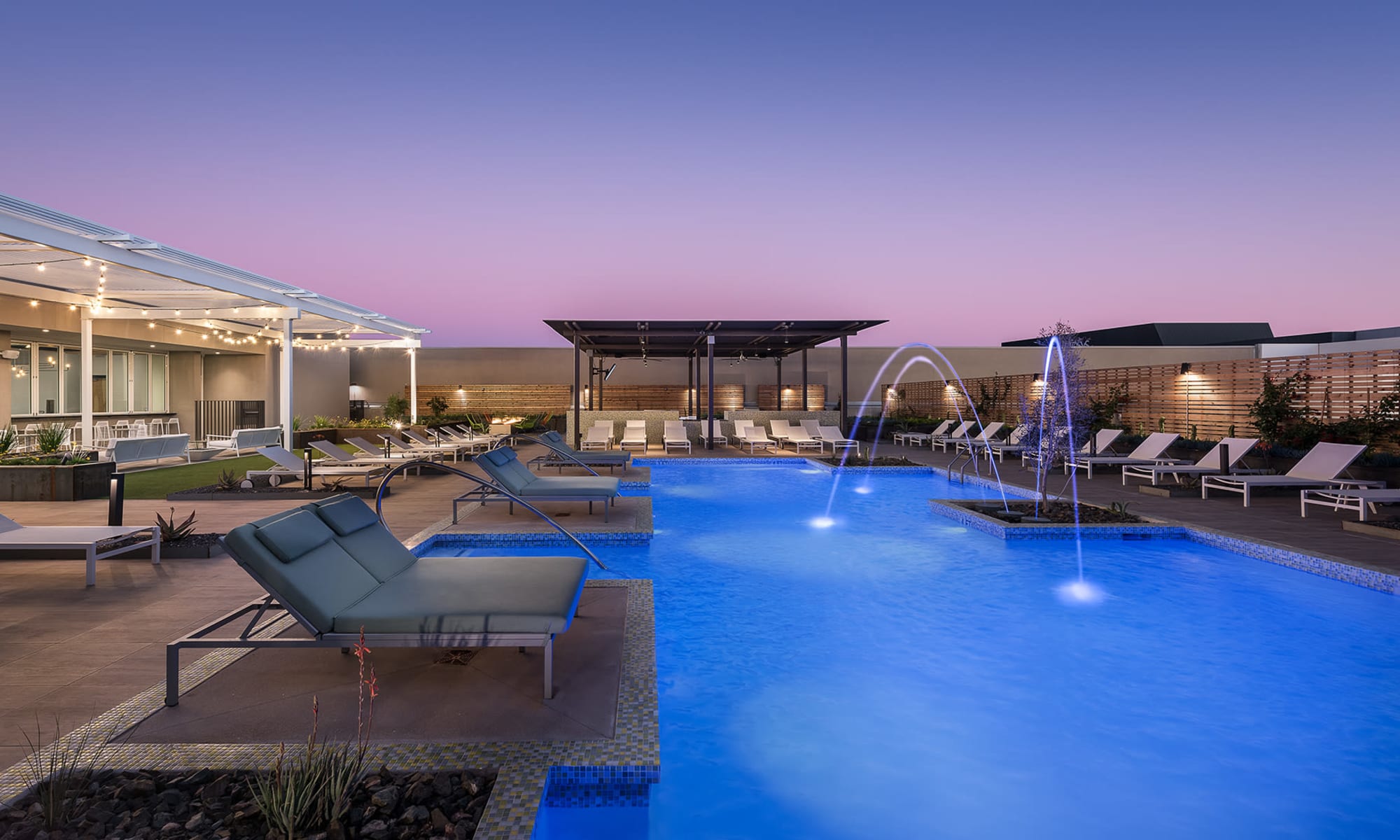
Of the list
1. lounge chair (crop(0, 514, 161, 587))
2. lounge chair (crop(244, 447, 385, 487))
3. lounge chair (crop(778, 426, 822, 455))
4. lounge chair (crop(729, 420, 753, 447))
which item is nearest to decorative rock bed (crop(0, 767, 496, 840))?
lounge chair (crop(0, 514, 161, 587))

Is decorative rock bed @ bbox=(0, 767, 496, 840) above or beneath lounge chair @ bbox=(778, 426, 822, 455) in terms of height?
beneath

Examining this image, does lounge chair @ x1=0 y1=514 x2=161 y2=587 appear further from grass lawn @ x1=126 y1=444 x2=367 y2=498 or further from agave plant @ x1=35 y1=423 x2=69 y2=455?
agave plant @ x1=35 y1=423 x2=69 y2=455

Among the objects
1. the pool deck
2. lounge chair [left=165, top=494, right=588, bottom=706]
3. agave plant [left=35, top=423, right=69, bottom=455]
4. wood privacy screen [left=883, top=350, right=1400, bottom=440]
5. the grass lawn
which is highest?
wood privacy screen [left=883, top=350, right=1400, bottom=440]

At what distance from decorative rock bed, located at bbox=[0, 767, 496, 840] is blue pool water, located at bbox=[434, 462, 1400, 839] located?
386mm

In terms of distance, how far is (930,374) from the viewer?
26.4m

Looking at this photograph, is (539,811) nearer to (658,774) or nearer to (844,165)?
(658,774)

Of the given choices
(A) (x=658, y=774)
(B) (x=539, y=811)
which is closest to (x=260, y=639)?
(B) (x=539, y=811)

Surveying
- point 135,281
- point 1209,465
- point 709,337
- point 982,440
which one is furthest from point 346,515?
point 982,440

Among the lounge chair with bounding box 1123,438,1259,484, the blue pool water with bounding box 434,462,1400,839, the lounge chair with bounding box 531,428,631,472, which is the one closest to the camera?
→ the blue pool water with bounding box 434,462,1400,839

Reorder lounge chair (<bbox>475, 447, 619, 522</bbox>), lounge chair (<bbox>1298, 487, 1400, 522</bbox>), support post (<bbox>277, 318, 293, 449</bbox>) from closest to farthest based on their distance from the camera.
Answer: lounge chair (<bbox>475, 447, 619, 522</bbox>), lounge chair (<bbox>1298, 487, 1400, 522</bbox>), support post (<bbox>277, 318, 293, 449</bbox>)

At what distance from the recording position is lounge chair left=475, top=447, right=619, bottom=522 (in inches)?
256

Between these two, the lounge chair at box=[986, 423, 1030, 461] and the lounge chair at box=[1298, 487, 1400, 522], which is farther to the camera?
the lounge chair at box=[986, 423, 1030, 461]

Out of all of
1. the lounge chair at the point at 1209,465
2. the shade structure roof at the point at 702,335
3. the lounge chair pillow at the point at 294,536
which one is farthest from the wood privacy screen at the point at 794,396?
the lounge chair pillow at the point at 294,536

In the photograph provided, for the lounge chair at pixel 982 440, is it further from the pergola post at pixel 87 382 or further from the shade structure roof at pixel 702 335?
the pergola post at pixel 87 382
